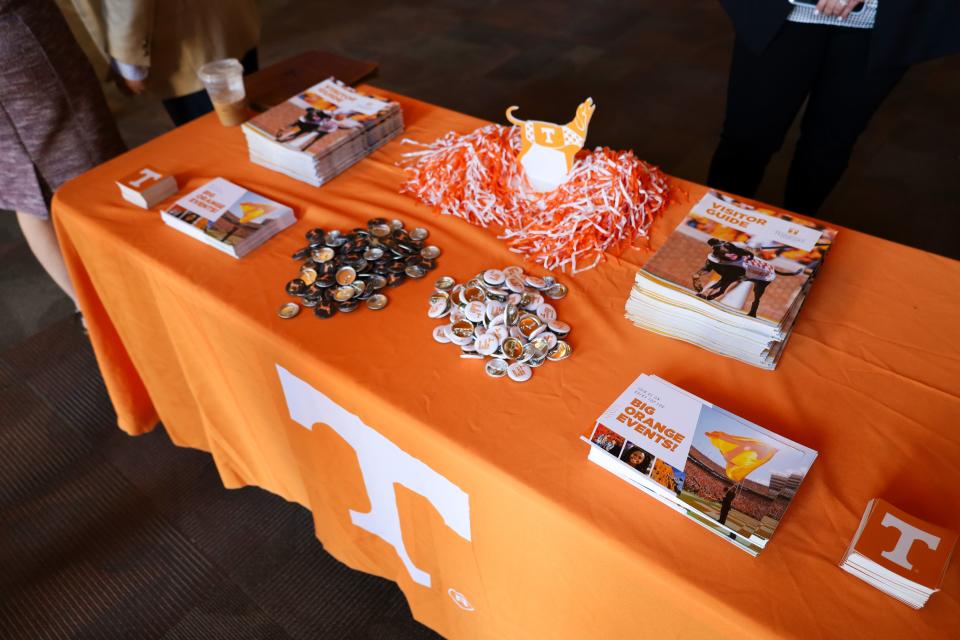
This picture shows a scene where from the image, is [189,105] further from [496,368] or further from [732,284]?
[732,284]

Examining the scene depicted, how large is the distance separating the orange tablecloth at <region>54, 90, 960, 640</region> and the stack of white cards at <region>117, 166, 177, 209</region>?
0.04 m

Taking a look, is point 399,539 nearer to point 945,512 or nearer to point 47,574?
point 945,512

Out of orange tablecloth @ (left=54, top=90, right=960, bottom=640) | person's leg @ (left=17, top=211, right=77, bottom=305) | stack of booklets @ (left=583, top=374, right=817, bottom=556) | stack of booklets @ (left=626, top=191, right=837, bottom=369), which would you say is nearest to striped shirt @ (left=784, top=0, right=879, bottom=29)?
orange tablecloth @ (left=54, top=90, right=960, bottom=640)

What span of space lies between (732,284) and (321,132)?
993 mm

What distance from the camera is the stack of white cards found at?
50.3 inches

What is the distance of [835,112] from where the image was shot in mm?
1659

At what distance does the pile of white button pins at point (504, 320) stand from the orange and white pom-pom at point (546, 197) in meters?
0.11

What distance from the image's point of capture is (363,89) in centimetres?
168

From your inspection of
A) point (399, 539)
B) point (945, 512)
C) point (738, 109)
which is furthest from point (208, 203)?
point (738, 109)

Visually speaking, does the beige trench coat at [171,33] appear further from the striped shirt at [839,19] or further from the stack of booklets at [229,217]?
the striped shirt at [839,19]

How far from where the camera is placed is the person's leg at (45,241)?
1.70 meters

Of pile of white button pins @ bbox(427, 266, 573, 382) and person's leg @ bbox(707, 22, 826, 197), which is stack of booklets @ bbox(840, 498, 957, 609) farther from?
person's leg @ bbox(707, 22, 826, 197)

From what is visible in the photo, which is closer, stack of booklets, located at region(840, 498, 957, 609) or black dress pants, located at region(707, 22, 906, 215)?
stack of booklets, located at region(840, 498, 957, 609)

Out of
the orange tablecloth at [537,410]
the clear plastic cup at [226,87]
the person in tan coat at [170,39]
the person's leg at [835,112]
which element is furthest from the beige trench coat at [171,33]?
the person's leg at [835,112]
